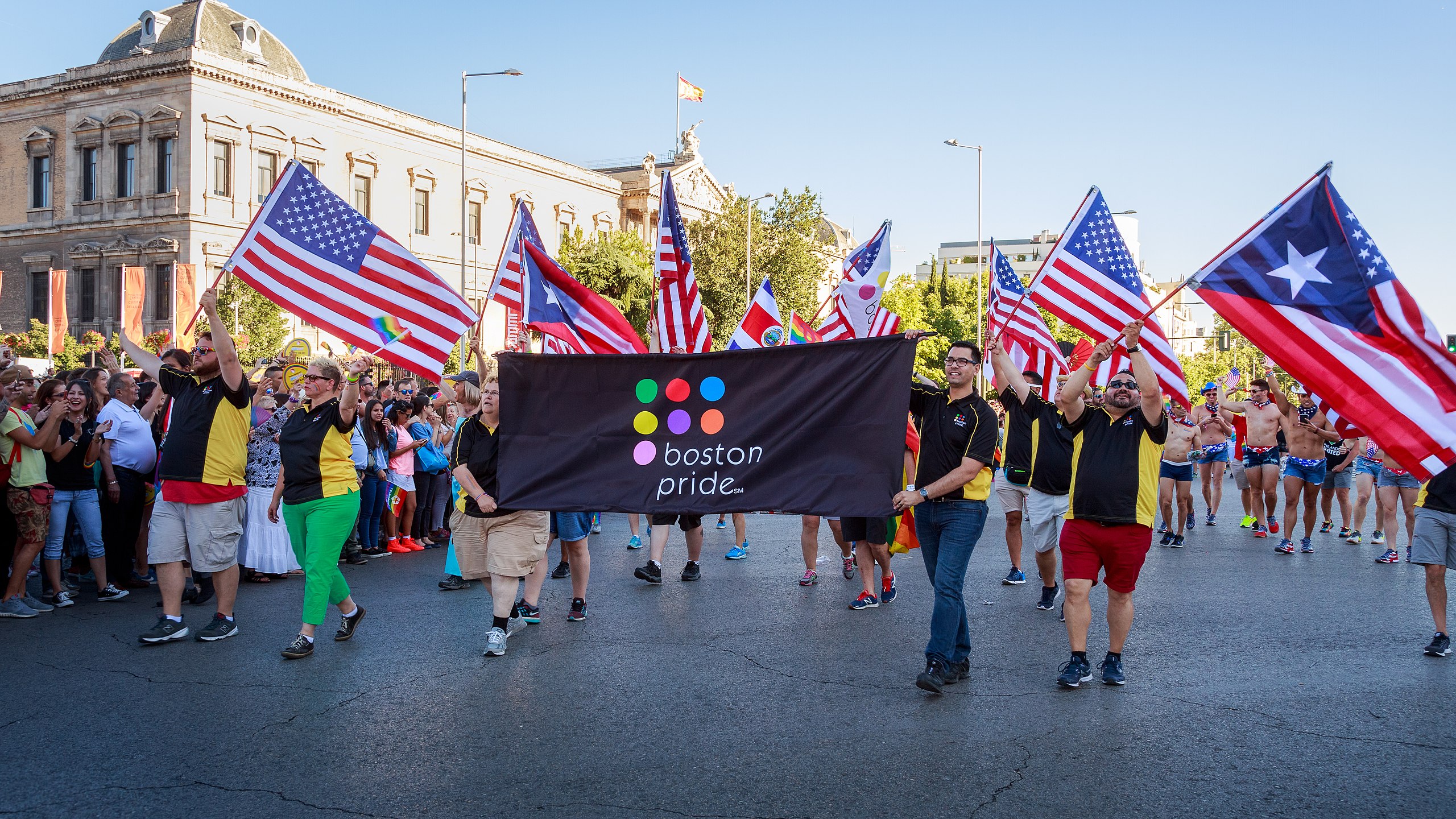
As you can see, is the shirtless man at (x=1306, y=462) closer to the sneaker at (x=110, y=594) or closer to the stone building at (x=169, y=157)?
the sneaker at (x=110, y=594)

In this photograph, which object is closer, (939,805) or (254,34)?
(939,805)

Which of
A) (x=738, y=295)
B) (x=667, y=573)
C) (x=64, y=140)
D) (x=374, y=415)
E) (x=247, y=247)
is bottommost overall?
(x=667, y=573)

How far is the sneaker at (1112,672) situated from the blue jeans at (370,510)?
26.7 ft

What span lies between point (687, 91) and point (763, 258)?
23.0 meters

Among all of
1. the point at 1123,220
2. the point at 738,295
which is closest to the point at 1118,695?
the point at 738,295

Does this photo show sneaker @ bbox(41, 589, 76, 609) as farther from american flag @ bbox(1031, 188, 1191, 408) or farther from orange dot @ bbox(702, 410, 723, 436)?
american flag @ bbox(1031, 188, 1191, 408)

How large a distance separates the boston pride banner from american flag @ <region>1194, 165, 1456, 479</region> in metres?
1.95

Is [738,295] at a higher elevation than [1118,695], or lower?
higher

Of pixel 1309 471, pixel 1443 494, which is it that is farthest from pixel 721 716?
pixel 1309 471

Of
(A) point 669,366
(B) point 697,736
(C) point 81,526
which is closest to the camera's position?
(B) point 697,736

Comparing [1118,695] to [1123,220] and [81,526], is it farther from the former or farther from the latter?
[1123,220]

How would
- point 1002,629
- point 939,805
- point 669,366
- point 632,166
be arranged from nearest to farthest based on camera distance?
1. point 939,805
2. point 669,366
3. point 1002,629
4. point 632,166

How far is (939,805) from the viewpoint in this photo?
444 centimetres

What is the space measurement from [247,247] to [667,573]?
4.79m
